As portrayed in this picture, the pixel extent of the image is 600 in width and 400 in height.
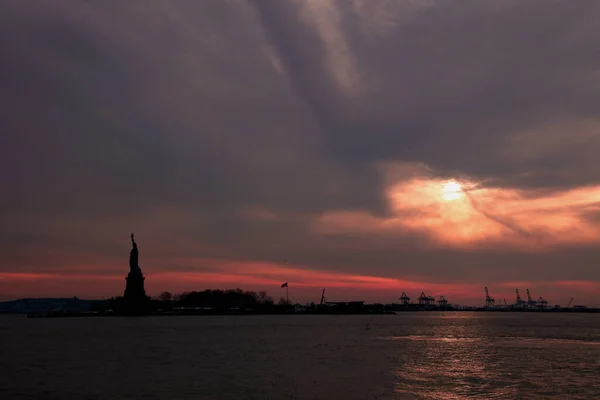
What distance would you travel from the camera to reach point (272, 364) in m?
61.0

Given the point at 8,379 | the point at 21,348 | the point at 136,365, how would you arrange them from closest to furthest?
the point at 8,379, the point at 136,365, the point at 21,348

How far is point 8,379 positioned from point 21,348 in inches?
1516

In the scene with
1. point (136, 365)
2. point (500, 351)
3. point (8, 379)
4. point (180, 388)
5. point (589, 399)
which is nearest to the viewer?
point (589, 399)

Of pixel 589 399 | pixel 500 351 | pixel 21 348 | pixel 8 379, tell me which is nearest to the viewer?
pixel 589 399

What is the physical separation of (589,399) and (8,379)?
44.8m

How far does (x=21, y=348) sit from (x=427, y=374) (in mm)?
60033

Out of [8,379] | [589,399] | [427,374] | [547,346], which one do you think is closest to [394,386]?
[427,374]

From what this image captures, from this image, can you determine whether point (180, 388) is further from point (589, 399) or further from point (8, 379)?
point (589, 399)

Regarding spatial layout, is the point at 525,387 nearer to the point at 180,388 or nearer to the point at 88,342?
the point at 180,388

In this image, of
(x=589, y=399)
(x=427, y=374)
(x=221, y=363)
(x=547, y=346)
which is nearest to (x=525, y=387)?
(x=589, y=399)

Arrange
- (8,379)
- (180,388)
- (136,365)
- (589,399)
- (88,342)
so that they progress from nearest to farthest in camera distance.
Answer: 1. (589,399)
2. (180,388)
3. (8,379)
4. (136,365)
5. (88,342)

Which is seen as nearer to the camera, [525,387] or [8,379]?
[525,387]

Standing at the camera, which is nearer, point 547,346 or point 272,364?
point 272,364

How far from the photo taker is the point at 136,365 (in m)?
60.0
